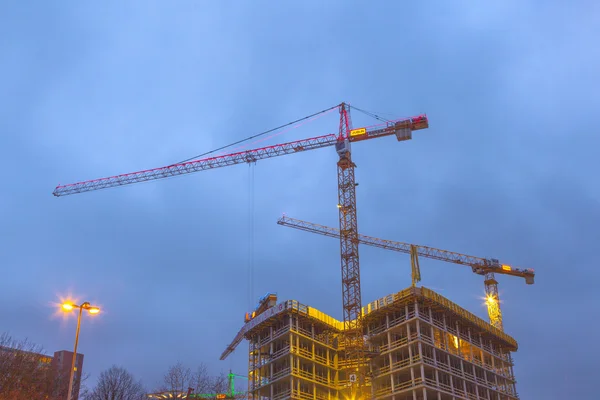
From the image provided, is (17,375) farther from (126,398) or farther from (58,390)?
(126,398)

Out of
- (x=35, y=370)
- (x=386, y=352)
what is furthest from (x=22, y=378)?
(x=386, y=352)

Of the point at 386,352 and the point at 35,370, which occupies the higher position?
the point at 386,352

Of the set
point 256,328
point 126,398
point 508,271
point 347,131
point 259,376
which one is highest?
point 347,131

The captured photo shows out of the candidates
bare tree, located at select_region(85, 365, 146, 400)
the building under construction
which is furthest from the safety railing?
bare tree, located at select_region(85, 365, 146, 400)

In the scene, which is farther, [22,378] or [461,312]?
[461,312]

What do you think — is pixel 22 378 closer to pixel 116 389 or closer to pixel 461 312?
pixel 116 389

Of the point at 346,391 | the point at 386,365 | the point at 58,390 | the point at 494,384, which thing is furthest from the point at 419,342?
the point at 58,390

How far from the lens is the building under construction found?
287 ft

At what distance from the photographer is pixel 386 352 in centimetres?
9038

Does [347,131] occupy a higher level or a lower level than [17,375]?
higher

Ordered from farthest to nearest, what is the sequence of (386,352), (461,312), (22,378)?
(461,312)
(386,352)
(22,378)

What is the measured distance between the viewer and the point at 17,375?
6103 cm

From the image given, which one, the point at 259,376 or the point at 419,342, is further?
the point at 259,376

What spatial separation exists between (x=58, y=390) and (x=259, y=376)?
114 feet
